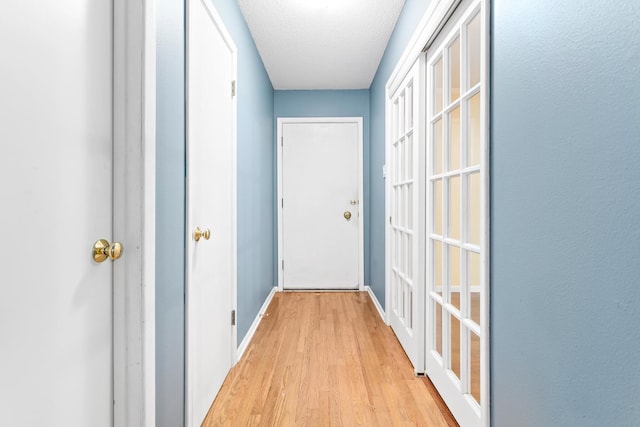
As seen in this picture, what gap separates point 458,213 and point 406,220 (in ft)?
2.58

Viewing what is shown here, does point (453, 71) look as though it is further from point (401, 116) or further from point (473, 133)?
point (401, 116)

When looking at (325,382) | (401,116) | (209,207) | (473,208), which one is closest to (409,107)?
(401,116)

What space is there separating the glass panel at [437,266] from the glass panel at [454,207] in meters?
0.20

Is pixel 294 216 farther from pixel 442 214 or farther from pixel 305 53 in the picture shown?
pixel 442 214

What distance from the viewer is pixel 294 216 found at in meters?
3.97

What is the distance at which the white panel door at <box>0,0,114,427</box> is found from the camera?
69cm

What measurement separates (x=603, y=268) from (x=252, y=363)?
76.0 inches

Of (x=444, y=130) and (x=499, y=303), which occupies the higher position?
(x=444, y=130)

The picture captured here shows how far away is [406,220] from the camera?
92.7 inches

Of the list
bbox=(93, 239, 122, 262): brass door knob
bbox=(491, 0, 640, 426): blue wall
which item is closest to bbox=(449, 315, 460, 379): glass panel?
bbox=(491, 0, 640, 426): blue wall


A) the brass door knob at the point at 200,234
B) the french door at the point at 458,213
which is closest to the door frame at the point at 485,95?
the french door at the point at 458,213

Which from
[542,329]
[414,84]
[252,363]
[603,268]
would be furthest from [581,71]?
[252,363]

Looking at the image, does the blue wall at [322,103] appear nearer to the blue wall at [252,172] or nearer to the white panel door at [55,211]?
the blue wall at [252,172]

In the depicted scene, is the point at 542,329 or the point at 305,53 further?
the point at 305,53
